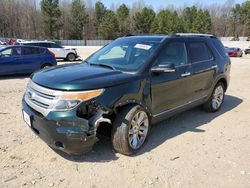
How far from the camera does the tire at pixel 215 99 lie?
21.5 feet

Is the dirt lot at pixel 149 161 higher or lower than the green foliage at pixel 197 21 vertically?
lower

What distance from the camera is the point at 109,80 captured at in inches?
157

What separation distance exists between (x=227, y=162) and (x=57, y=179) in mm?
2448

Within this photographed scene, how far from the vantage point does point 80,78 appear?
394 cm

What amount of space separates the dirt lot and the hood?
1099 millimetres

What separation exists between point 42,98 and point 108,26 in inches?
2797

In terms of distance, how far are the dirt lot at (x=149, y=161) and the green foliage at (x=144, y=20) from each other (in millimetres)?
70733

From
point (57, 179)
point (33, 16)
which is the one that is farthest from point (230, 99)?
point (33, 16)

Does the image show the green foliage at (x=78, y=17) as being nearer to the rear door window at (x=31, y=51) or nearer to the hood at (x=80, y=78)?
the rear door window at (x=31, y=51)

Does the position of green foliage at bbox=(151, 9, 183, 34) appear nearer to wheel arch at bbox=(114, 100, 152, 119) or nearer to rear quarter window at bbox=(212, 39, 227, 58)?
rear quarter window at bbox=(212, 39, 227, 58)

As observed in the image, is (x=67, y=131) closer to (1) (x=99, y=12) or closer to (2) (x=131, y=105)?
(2) (x=131, y=105)

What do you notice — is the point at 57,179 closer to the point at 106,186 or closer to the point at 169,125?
the point at 106,186

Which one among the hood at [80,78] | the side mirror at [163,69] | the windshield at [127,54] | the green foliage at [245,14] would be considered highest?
the green foliage at [245,14]

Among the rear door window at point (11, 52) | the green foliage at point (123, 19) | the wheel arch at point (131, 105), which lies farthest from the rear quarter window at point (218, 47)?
the green foliage at point (123, 19)
